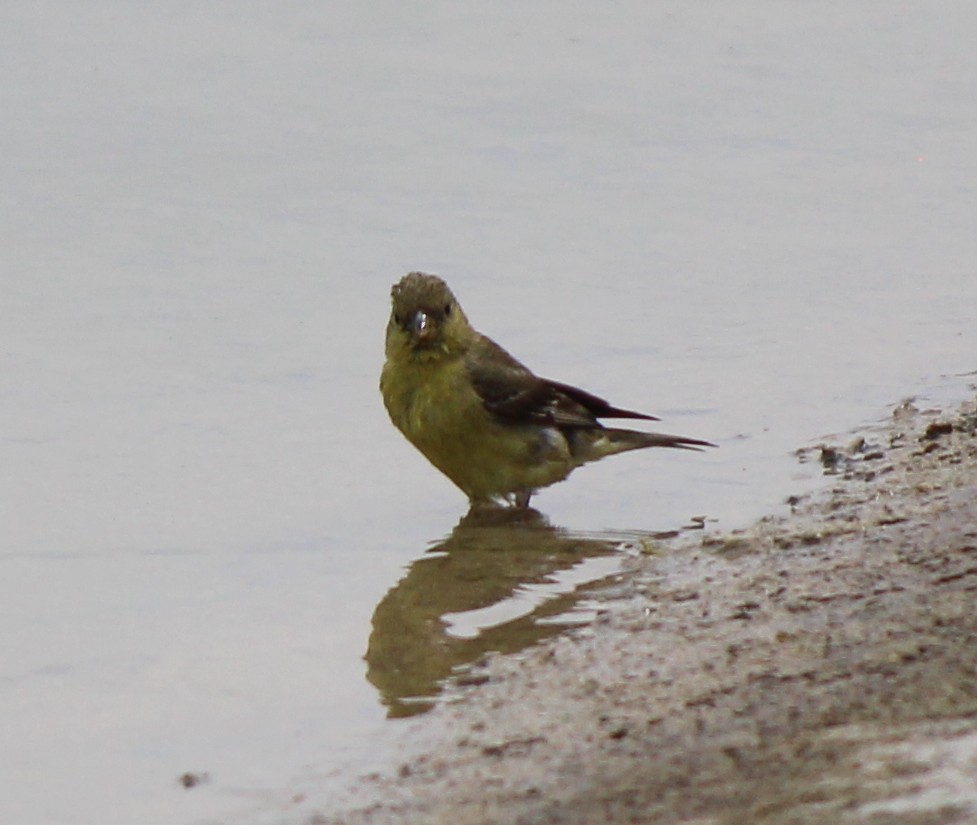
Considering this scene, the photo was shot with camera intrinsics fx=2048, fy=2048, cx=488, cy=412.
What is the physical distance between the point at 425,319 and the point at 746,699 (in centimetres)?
302

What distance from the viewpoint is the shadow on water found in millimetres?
5273

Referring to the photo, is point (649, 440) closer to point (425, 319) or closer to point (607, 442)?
point (607, 442)

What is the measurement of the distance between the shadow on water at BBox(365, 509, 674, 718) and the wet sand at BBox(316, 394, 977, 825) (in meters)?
0.14

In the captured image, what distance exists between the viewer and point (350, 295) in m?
8.88

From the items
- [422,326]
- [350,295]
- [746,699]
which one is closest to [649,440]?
[422,326]

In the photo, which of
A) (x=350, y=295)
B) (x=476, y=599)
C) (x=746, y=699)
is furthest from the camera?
(x=350, y=295)

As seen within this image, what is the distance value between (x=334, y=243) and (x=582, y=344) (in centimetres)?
151

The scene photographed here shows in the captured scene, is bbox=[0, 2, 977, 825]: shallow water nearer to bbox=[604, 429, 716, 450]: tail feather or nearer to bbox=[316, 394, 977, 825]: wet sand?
bbox=[604, 429, 716, 450]: tail feather

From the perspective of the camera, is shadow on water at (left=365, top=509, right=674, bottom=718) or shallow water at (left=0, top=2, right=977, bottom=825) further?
shallow water at (left=0, top=2, right=977, bottom=825)

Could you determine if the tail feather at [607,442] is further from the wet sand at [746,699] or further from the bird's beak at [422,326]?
the wet sand at [746,699]

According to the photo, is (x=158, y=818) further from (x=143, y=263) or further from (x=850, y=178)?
(x=850, y=178)

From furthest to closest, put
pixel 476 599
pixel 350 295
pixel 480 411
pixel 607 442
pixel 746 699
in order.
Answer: pixel 350 295 < pixel 607 442 < pixel 480 411 < pixel 476 599 < pixel 746 699

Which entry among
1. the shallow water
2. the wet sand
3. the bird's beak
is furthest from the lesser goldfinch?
the wet sand

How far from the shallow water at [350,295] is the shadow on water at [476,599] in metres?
0.04
